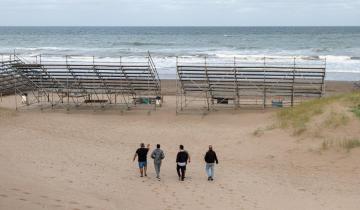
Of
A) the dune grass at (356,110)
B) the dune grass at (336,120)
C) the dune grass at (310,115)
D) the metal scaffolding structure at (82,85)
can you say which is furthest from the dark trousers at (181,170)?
the metal scaffolding structure at (82,85)

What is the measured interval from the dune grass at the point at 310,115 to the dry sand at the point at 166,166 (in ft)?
2.24

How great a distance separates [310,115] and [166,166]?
21.5ft

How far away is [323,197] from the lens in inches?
574

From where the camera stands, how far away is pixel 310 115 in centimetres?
2098

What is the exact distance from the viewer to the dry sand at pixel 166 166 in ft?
45.0

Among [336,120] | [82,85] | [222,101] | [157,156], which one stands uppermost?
[82,85]

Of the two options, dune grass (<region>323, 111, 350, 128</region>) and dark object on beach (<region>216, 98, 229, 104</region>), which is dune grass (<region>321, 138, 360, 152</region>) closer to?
dune grass (<region>323, 111, 350, 128</region>)

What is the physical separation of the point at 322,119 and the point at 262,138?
238 centimetres

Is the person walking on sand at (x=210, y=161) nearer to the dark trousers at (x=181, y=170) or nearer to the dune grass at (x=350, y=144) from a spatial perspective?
the dark trousers at (x=181, y=170)

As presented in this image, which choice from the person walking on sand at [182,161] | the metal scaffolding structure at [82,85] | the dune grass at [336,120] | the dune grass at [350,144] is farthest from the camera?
the metal scaffolding structure at [82,85]

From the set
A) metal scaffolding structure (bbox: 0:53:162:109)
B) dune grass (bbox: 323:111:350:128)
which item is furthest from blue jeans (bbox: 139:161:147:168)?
metal scaffolding structure (bbox: 0:53:162:109)

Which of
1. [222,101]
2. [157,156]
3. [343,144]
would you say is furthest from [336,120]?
[222,101]

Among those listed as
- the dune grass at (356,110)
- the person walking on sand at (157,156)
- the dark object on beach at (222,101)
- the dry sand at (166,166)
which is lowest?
the dry sand at (166,166)

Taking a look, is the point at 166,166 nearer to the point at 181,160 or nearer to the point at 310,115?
the point at 181,160
